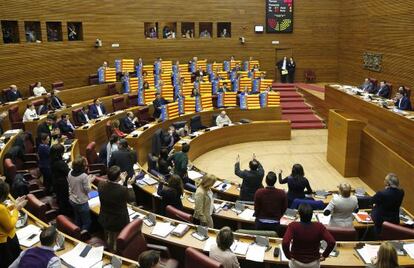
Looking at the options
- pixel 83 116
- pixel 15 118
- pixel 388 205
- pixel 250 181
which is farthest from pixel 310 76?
pixel 388 205

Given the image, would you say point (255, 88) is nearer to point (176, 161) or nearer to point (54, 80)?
point (54, 80)

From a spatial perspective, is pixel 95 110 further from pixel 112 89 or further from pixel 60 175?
pixel 60 175

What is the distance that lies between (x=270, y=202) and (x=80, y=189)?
2.32m

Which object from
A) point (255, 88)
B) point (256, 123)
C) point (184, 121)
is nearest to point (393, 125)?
point (256, 123)

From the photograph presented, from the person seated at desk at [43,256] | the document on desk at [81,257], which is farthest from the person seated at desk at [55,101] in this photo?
the person seated at desk at [43,256]

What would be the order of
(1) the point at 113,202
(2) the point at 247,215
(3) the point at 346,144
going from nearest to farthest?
(1) the point at 113,202, (2) the point at 247,215, (3) the point at 346,144

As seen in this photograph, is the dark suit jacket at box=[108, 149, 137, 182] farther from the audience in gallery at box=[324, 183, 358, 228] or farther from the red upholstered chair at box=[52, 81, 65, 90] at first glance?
the red upholstered chair at box=[52, 81, 65, 90]

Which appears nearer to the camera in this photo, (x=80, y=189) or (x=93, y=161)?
(x=80, y=189)

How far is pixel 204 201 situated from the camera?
4.97 m

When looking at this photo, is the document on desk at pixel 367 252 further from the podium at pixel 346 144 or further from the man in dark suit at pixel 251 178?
the podium at pixel 346 144

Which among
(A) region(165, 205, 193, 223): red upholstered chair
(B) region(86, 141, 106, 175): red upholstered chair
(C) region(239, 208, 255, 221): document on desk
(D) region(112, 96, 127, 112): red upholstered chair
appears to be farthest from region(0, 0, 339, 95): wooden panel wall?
(C) region(239, 208, 255, 221): document on desk

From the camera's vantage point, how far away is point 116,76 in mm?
15344

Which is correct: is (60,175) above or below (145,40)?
below

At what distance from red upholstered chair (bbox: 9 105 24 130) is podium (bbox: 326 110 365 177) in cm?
732
